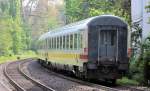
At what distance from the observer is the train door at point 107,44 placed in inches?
867

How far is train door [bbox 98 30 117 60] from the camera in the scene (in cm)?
2202

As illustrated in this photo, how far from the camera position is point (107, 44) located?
22109mm

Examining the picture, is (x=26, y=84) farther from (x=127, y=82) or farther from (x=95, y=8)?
(x=95, y=8)

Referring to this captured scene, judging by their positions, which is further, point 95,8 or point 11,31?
point 11,31

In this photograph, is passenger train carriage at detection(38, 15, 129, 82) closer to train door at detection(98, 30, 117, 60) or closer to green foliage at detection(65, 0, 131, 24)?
train door at detection(98, 30, 117, 60)

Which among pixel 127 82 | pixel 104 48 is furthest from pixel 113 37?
pixel 127 82

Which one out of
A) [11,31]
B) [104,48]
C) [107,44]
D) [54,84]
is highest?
[107,44]

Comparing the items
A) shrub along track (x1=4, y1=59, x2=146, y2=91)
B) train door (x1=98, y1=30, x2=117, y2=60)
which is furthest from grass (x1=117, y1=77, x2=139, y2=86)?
train door (x1=98, y1=30, x2=117, y2=60)

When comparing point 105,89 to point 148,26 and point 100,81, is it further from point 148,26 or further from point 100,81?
point 148,26

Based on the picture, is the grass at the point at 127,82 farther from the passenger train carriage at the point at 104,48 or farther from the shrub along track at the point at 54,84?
the shrub along track at the point at 54,84

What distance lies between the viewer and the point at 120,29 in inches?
870

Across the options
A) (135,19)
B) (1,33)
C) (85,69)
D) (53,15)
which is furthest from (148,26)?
(53,15)

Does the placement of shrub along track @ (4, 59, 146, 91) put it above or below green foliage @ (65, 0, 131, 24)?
below

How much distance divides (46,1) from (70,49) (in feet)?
271
